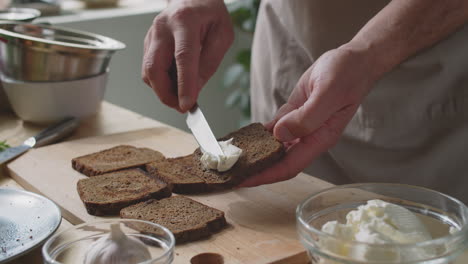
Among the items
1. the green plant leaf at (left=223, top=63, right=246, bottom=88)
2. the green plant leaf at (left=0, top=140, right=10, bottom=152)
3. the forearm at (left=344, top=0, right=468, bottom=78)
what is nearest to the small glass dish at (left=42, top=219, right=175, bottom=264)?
the forearm at (left=344, top=0, right=468, bottom=78)

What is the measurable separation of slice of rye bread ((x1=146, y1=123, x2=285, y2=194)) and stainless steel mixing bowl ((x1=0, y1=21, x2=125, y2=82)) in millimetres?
582

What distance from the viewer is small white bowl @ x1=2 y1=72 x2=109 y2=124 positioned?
2242mm

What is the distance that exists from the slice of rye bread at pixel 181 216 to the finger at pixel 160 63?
16.2 inches

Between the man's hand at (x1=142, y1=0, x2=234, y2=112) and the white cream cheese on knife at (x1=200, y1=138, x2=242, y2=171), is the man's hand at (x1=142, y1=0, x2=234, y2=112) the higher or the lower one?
the higher one

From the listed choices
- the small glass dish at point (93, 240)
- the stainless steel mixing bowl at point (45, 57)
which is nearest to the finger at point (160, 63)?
the stainless steel mixing bowl at point (45, 57)

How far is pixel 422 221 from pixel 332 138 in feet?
1.60

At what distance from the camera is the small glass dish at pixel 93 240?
3.66 feet

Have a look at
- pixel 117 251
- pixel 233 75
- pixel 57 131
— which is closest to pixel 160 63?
pixel 57 131

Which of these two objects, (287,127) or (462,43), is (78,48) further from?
(462,43)

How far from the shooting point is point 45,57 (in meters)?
2.17

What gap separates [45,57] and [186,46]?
0.63 m

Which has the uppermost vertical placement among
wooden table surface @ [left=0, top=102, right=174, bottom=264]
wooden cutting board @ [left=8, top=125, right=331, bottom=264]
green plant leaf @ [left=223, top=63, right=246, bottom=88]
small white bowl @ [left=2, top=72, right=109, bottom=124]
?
small white bowl @ [left=2, top=72, right=109, bottom=124]

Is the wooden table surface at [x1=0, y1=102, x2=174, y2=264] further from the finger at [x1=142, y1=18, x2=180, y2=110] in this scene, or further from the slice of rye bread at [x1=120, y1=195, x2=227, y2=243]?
the slice of rye bread at [x1=120, y1=195, x2=227, y2=243]

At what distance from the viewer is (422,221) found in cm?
119
